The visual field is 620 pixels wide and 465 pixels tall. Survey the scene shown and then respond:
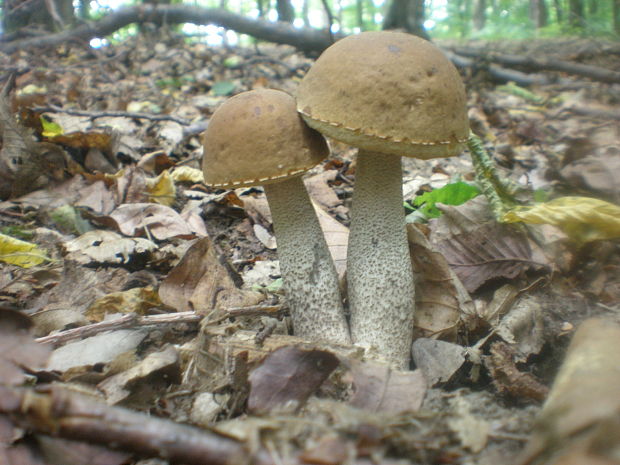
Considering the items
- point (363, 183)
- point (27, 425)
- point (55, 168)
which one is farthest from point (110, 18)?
point (27, 425)

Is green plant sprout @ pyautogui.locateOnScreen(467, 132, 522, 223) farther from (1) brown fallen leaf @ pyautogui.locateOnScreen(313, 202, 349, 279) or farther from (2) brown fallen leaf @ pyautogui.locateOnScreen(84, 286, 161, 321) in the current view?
(2) brown fallen leaf @ pyautogui.locateOnScreen(84, 286, 161, 321)

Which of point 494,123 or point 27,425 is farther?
point 494,123

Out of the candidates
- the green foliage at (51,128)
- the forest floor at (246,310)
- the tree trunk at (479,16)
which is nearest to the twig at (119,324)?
the forest floor at (246,310)

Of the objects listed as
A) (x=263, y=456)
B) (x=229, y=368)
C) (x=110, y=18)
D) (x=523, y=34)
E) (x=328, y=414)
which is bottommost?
(x=523, y=34)

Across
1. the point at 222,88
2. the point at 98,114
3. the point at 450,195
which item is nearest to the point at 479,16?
the point at 222,88

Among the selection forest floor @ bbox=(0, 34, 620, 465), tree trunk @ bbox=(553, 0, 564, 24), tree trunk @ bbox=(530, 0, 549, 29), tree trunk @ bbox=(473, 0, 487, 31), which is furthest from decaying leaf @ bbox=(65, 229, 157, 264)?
tree trunk @ bbox=(473, 0, 487, 31)

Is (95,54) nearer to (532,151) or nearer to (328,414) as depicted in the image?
(532,151)

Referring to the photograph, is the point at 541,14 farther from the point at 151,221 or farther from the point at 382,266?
the point at 382,266
